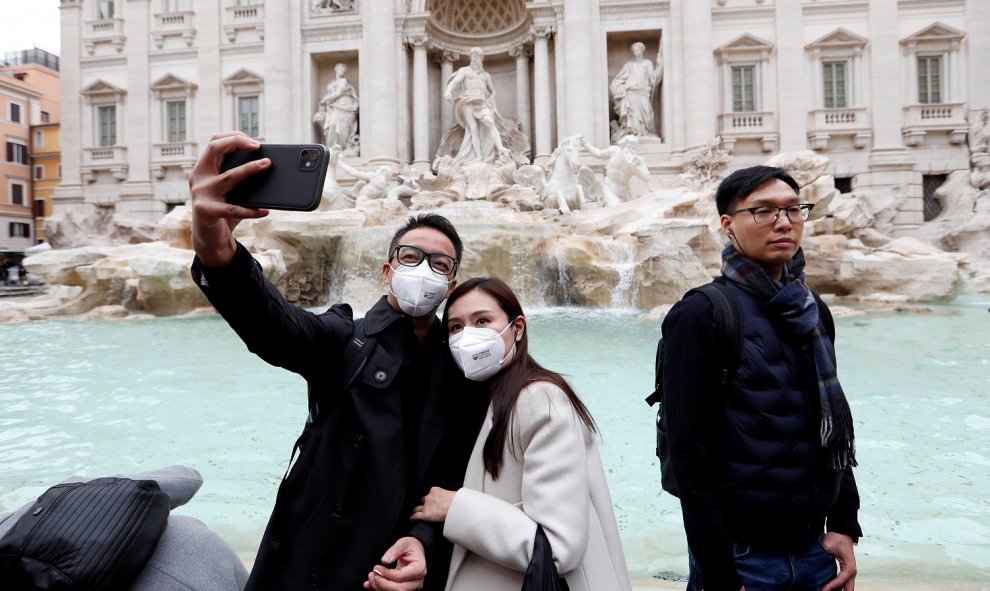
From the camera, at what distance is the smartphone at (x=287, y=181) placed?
987mm

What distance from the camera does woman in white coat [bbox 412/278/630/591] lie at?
1.09m

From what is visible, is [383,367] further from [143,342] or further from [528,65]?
[528,65]

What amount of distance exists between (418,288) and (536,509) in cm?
56

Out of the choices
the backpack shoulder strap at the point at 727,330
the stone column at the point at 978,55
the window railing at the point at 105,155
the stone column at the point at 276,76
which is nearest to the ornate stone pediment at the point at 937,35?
the stone column at the point at 978,55

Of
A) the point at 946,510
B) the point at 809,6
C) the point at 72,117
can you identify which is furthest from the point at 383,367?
the point at 72,117

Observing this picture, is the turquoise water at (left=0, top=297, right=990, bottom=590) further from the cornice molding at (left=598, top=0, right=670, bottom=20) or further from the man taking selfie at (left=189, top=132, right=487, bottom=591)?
the cornice molding at (left=598, top=0, right=670, bottom=20)

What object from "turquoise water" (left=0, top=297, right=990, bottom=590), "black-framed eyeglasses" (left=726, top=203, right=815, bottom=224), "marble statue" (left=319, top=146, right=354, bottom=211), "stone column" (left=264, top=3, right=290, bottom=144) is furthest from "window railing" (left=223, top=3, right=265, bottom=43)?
"black-framed eyeglasses" (left=726, top=203, right=815, bottom=224)

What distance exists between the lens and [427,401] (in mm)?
1269

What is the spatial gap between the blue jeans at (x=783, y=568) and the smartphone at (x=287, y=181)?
119cm

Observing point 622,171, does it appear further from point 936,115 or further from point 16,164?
point 16,164

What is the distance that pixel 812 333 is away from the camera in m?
1.37

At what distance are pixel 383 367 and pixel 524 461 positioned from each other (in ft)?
1.18

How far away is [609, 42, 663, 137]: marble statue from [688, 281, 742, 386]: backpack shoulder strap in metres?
16.7

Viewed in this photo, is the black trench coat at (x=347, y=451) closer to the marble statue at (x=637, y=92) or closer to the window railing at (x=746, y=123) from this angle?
the marble statue at (x=637, y=92)
